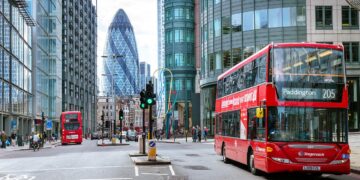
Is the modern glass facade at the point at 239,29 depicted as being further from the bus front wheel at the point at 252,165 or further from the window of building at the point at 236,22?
the bus front wheel at the point at 252,165

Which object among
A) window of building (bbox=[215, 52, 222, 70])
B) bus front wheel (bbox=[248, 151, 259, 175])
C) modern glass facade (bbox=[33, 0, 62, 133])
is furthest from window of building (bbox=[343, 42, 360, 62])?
modern glass facade (bbox=[33, 0, 62, 133])

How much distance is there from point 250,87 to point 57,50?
88841 millimetres

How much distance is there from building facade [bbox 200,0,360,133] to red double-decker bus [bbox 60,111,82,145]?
15.2 meters

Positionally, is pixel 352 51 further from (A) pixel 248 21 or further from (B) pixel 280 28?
(A) pixel 248 21

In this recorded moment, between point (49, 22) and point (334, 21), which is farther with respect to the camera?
point (49, 22)

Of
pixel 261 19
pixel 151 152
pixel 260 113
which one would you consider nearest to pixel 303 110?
pixel 260 113

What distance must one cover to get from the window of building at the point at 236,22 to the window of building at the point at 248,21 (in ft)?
2.07

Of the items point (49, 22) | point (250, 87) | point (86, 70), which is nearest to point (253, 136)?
point (250, 87)

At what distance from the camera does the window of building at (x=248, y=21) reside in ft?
190

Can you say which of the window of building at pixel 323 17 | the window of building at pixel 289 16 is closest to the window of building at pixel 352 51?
A: the window of building at pixel 323 17

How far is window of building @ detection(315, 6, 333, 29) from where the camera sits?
2175 inches

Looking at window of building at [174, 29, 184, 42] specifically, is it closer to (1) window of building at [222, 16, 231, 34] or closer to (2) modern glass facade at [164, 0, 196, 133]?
(2) modern glass facade at [164, 0, 196, 133]

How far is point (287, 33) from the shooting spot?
56219mm

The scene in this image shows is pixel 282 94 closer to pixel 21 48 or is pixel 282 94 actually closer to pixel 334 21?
pixel 334 21
